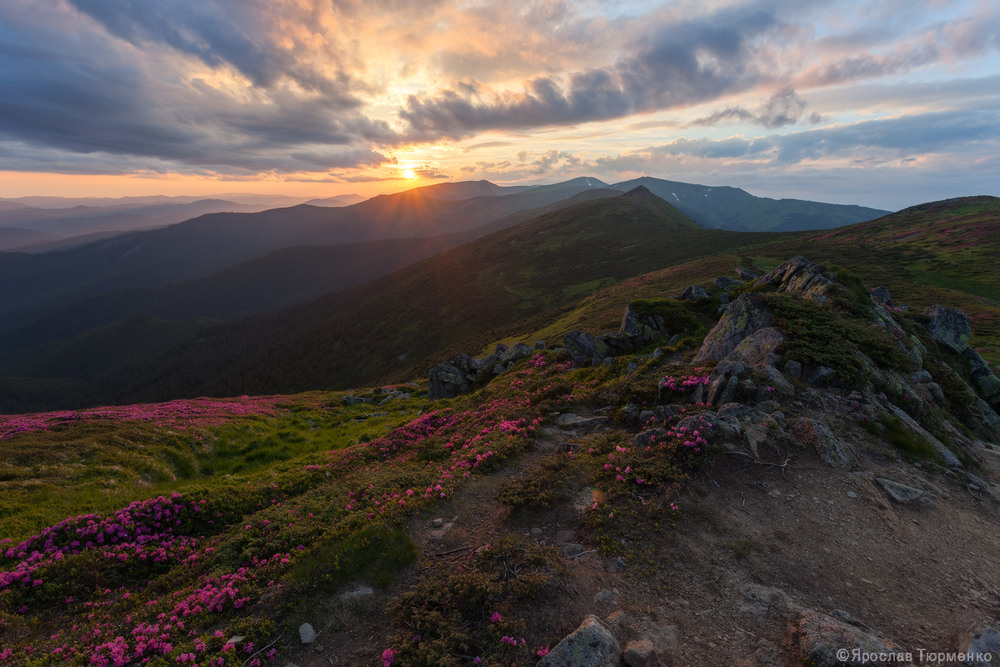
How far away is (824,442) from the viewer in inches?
511

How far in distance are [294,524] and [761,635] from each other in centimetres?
1240

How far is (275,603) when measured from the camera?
896cm

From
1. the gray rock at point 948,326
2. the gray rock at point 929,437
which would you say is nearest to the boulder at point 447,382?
the gray rock at point 929,437

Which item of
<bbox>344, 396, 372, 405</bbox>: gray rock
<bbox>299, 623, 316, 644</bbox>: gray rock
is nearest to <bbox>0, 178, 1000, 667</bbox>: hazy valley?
<bbox>299, 623, 316, 644</bbox>: gray rock

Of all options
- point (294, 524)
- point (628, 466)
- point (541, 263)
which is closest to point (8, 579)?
point (294, 524)

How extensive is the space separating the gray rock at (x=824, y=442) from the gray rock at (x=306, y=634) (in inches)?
590

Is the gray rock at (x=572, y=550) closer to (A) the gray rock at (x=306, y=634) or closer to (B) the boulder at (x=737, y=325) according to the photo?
(A) the gray rock at (x=306, y=634)

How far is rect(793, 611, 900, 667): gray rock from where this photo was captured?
706 centimetres

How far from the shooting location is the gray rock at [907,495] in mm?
11430

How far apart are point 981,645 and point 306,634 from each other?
12944 mm

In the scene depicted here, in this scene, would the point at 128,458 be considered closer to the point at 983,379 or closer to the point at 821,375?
the point at 821,375

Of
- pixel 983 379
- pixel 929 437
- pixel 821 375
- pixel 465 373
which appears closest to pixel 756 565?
pixel 821 375

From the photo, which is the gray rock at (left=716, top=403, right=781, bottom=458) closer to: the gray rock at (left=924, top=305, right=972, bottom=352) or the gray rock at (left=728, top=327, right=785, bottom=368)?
the gray rock at (left=728, top=327, right=785, bottom=368)

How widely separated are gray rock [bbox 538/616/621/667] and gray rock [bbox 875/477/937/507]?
406 inches
